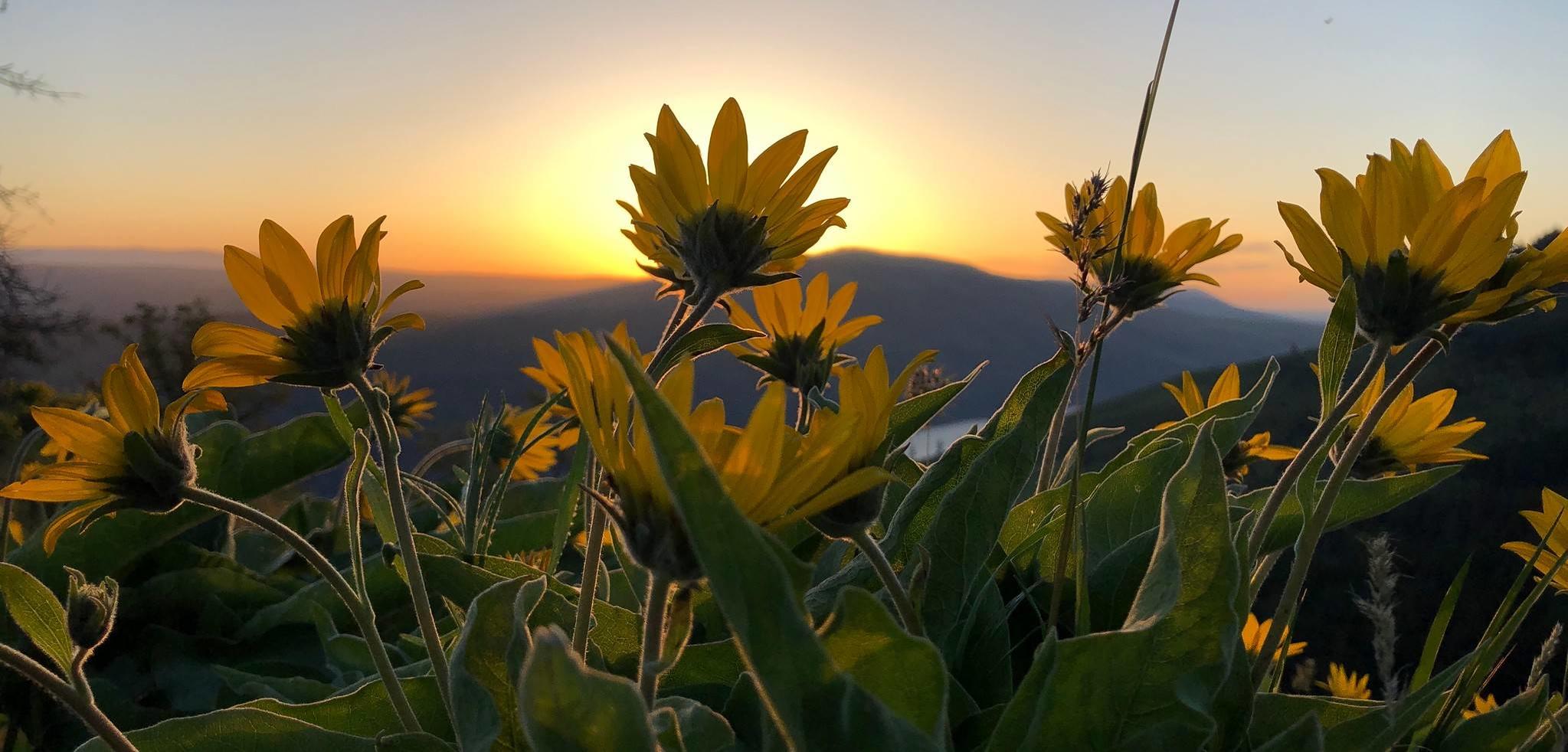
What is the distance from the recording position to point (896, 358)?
1.98 meters

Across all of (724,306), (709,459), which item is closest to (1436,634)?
(709,459)

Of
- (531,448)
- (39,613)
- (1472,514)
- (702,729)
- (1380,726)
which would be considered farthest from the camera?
(1472,514)

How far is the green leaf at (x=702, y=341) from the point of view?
749 millimetres

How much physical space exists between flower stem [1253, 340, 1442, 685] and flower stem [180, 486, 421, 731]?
61 cm

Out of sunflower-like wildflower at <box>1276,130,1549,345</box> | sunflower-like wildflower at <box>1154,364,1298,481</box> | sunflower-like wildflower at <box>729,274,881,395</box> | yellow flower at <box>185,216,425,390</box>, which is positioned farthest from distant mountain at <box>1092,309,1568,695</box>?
yellow flower at <box>185,216,425,390</box>

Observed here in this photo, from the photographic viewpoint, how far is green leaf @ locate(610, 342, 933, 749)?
0.37 m

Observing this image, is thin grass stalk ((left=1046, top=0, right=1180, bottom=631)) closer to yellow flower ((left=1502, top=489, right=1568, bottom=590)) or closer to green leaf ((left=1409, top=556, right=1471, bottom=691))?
green leaf ((left=1409, top=556, right=1471, bottom=691))

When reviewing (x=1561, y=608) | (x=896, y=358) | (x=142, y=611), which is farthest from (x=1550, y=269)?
(x=1561, y=608)

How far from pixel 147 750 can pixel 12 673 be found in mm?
1257

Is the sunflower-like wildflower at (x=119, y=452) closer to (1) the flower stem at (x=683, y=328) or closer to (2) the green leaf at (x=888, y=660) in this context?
(1) the flower stem at (x=683, y=328)

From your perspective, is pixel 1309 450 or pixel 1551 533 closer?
pixel 1309 450

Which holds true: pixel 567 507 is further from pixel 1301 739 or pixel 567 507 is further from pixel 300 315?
pixel 1301 739

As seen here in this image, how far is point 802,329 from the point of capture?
132 cm

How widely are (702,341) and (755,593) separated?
1.36ft
